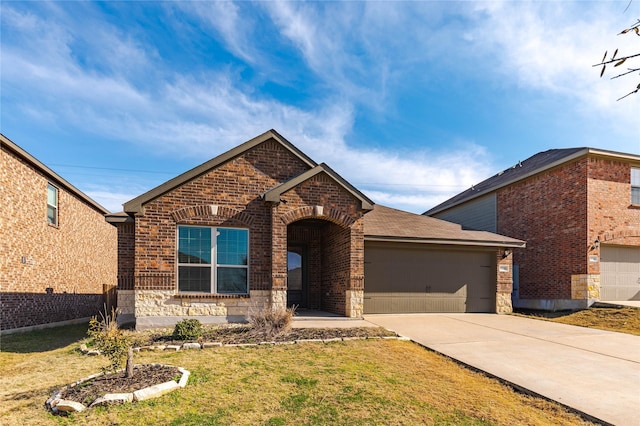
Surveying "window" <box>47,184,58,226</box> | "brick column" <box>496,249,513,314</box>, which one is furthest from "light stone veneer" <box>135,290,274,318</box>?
"brick column" <box>496,249,513,314</box>

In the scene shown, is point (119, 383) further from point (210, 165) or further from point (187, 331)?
point (210, 165)

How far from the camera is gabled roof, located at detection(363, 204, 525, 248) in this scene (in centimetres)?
1283

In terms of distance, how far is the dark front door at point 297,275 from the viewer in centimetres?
1350

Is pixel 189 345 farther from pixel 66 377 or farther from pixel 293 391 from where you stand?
pixel 293 391

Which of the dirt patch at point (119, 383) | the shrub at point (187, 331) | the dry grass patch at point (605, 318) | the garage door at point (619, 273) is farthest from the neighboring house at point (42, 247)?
the garage door at point (619, 273)

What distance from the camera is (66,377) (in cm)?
607

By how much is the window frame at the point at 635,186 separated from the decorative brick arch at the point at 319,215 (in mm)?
12368

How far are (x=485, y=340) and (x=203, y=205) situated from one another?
815cm

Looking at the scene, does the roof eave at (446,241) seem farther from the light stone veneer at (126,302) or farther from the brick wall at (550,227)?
the light stone veneer at (126,302)

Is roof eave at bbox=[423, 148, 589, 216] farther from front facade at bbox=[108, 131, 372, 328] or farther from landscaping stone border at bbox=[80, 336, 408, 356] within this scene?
landscaping stone border at bbox=[80, 336, 408, 356]

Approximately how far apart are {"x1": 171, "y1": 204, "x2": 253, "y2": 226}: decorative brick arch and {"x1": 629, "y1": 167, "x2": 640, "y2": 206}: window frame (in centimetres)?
1543

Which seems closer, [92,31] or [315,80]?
[92,31]

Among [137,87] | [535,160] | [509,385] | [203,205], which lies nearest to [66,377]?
[203,205]

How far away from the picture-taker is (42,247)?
12.4 m
